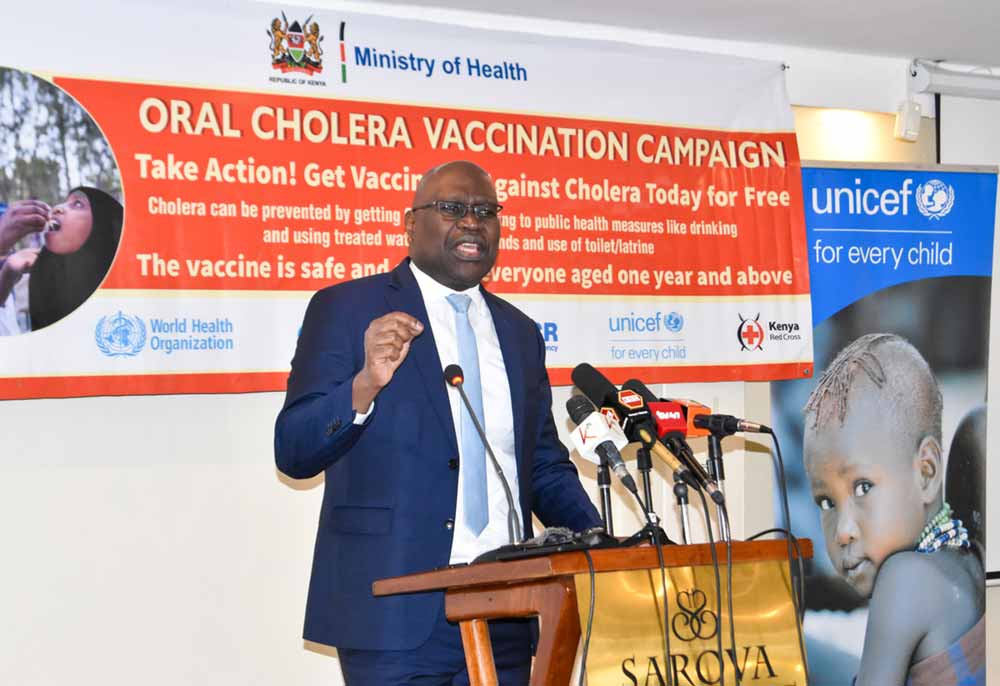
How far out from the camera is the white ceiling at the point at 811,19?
489 cm

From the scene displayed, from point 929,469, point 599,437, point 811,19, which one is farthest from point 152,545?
point 811,19

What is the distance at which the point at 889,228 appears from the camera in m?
5.12

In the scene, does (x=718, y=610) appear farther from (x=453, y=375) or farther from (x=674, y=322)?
(x=674, y=322)

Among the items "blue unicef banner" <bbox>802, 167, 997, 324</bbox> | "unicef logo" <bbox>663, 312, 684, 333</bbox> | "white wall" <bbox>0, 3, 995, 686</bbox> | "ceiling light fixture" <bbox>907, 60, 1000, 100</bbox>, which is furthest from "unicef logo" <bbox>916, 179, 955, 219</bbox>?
"white wall" <bbox>0, 3, 995, 686</bbox>

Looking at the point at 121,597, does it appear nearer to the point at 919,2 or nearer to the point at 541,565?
the point at 541,565

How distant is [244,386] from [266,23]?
131 centimetres

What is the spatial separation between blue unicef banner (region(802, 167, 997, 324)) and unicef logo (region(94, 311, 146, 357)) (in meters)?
2.75

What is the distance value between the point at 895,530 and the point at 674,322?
1.22 m

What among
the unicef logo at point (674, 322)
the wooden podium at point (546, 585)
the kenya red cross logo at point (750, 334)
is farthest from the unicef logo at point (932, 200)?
the wooden podium at point (546, 585)

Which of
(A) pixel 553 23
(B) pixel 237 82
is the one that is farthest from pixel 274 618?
(A) pixel 553 23

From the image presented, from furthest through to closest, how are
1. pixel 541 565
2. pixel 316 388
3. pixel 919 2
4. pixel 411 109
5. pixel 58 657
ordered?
1. pixel 919 2
2. pixel 411 109
3. pixel 58 657
4. pixel 316 388
5. pixel 541 565

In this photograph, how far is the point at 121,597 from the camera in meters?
4.24

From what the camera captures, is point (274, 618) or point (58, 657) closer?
point (58, 657)

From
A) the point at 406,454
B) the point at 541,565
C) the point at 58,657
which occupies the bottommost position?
the point at 58,657
